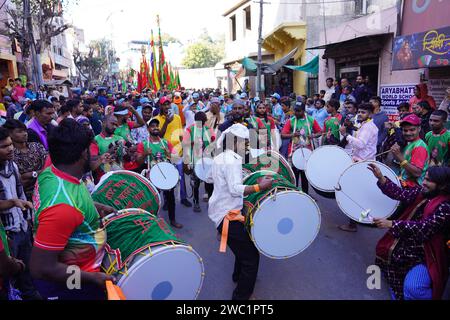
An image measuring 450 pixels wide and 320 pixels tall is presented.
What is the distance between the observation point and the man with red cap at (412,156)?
3732 mm

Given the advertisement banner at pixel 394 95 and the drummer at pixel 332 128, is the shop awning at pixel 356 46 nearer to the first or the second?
the advertisement banner at pixel 394 95

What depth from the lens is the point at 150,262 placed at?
2.07m

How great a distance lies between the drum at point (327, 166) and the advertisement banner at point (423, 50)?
454 centimetres

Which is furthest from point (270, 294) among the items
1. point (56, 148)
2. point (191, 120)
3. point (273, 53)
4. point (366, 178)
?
point (273, 53)

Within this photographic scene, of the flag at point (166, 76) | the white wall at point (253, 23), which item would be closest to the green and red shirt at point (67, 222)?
the flag at point (166, 76)

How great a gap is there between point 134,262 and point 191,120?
6.93 meters

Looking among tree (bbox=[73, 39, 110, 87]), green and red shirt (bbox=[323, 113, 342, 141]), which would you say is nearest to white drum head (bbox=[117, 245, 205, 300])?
green and red shirt (bbox=[323, 113, 342, 141])

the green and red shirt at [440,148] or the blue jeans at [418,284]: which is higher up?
the green and red shirt at [440,148]

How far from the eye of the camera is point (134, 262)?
2.09 metres

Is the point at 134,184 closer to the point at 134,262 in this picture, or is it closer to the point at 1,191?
the point at 1,191

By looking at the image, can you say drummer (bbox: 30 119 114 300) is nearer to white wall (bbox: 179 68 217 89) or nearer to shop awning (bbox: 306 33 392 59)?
shop awning (bbox: 306 33 392 59)

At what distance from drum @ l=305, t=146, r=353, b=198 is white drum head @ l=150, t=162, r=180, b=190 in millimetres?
1913

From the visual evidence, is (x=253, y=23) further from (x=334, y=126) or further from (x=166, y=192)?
(x=166, y=192)
